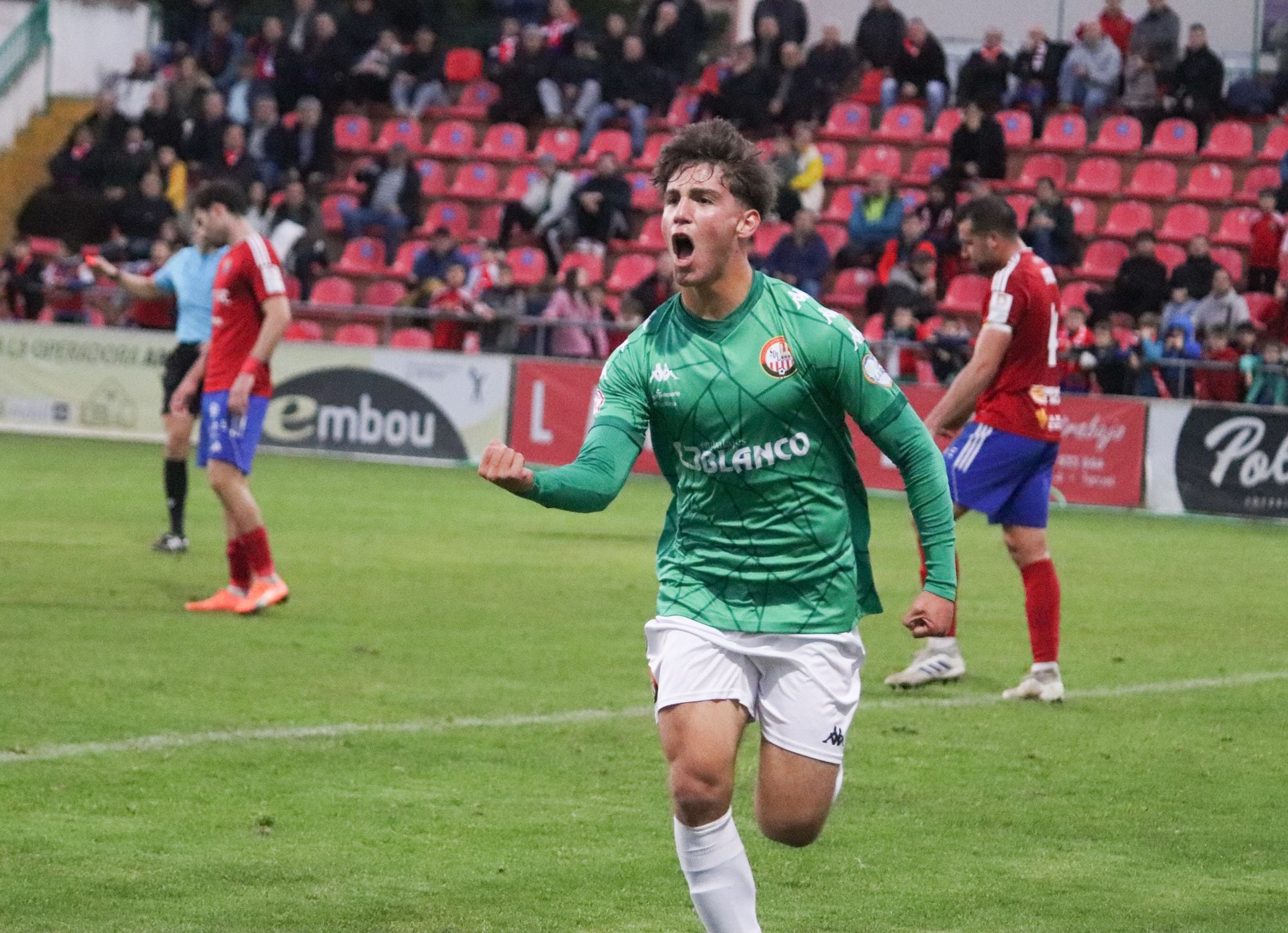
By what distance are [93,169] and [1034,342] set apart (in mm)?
20572

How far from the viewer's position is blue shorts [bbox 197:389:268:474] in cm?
1028

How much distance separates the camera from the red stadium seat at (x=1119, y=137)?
23.9 metres

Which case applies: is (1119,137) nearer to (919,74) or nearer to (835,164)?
(919,74)

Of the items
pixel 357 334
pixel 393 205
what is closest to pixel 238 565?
pixel 357 334

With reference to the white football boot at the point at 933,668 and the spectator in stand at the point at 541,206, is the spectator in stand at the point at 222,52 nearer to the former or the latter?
the spectator in stand at the point at 541,206

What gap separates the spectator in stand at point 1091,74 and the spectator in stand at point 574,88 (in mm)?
6178

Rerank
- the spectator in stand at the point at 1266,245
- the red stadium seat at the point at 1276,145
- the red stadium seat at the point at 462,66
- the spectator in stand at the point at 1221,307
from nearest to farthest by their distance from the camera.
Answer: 1. the spectator in stand at the point at 1221,307
2. the spectator in stand at the point at 1266,245
3. the red stadium seat at the point at 1276,145
4. the red stadium seat at the point at 462,66

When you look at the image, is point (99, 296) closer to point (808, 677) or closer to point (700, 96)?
point (700, 96)

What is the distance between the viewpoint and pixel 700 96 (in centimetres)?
2525

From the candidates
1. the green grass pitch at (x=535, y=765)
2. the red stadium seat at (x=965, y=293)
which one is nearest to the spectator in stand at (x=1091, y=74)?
the red stadium seat at (x=965, y=293)

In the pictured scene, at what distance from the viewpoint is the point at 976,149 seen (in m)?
22.9

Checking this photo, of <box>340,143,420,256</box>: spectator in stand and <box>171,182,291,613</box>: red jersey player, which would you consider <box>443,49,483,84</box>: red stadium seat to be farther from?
<box>171,182,291,613</box>: red jersey player

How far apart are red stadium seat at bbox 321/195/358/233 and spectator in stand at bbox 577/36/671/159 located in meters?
3.19

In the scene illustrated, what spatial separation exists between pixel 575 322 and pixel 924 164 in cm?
581
